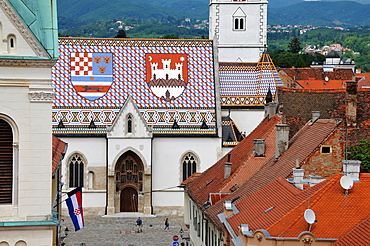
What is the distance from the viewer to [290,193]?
3014 cm

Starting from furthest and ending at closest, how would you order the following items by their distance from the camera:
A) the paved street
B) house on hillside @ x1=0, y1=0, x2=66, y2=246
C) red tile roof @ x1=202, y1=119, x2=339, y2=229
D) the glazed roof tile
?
1. the paved street
2. red tile roof @ x1=202, y1=119, x2=339, y2=229
3. the glazed roof tile
4. house on hillside @ x1=0, y1=0, x2=66, y2=246

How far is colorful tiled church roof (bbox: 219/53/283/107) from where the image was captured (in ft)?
249

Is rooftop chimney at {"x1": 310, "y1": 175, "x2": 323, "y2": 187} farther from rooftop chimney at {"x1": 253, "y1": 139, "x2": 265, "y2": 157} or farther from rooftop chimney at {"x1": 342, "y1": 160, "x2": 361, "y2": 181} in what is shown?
rooftop chimney at {"x1": 253, "y1": 139, "x2": 265, "y2": 157}

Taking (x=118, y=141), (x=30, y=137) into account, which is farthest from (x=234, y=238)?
(x=118, y=141)

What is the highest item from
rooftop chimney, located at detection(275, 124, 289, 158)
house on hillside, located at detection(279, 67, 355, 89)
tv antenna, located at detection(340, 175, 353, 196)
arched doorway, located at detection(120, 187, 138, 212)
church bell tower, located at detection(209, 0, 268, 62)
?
church bell tower, located at detection(209, 0, 268, 62)

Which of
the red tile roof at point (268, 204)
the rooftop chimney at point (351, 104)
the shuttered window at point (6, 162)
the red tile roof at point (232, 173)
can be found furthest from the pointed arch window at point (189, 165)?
the shuttered window at point (6, 162)

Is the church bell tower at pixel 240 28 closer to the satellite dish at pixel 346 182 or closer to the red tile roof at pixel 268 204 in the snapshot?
the red tile roof at pixel 268 204

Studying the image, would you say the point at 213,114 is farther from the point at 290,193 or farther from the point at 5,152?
the point at 5,152

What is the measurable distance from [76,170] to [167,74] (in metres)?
9.33

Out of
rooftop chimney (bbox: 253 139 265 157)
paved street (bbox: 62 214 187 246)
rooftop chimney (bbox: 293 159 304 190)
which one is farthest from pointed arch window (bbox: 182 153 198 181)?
rooftop chimney (bbox: 293 159 304 190)

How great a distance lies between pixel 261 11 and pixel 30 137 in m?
67.3

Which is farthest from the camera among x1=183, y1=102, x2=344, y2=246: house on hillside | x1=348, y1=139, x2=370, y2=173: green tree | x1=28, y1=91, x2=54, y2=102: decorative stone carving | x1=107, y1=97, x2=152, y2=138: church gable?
x1=107, y1=97, x2=152, y2=138: church gable

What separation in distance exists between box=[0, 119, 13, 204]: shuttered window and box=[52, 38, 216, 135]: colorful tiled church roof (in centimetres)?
4657

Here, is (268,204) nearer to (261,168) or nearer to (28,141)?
(28,141)
